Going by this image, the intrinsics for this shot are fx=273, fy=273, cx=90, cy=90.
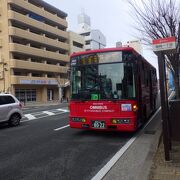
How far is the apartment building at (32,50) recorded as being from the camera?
1829 inches

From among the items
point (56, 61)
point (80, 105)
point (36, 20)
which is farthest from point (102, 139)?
point (56, 61)

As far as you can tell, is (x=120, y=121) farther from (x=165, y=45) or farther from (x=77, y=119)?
(x=165, y=45)

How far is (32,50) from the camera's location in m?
50.4

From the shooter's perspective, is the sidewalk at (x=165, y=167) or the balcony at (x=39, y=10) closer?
the sidewalk at (x=165, y=167)

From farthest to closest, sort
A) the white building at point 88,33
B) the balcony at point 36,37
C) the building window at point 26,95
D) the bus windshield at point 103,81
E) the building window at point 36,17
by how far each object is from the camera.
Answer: the white building at point 88,33
the building window at point 36,17
the building window at point 26,95
the balcony at point 36,37
the bus windshield at point 103,81

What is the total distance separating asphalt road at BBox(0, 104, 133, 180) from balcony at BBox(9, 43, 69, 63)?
125 ft

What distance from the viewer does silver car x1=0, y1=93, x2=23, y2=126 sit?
1291 centimetres

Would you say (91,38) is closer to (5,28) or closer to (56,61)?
(56,61)

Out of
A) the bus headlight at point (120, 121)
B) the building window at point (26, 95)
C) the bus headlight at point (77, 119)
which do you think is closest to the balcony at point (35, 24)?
the building window at point (26, 95)

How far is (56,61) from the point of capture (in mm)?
59312

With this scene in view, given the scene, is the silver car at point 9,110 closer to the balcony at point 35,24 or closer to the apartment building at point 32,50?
the apartment building at point 32,50

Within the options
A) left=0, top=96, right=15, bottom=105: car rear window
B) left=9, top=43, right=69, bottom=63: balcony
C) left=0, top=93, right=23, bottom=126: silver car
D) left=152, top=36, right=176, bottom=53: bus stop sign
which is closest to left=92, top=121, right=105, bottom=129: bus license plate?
left=152, top=36, right=176, bottom=53: bus stop sign

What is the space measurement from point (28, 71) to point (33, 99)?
567cm

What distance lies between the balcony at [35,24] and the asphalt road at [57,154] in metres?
40.3
